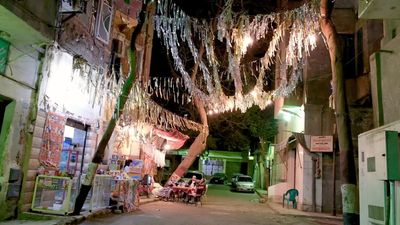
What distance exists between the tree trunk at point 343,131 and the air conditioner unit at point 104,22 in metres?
8.68

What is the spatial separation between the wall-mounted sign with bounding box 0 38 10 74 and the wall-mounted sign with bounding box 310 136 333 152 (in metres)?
14.8

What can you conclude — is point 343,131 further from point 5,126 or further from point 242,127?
point 242,127

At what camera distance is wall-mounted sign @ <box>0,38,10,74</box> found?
29.2 ft

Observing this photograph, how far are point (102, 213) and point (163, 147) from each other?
38.0 feet

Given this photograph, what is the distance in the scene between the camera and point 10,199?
9.55m

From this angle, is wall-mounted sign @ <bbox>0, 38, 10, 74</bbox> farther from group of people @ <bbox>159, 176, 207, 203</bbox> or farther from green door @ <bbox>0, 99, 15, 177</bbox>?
group of people @ <bbox>159, 176, 207, 203</bbox>

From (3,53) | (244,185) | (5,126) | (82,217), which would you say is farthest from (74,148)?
(244,185)

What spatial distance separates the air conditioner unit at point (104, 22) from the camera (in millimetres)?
14289

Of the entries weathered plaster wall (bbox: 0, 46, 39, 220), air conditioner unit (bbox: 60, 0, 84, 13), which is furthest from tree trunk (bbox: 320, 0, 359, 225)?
weathered plaster wall (bbox: 0, 46, 39, 220)

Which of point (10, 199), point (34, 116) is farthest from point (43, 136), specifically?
point (10, 199)

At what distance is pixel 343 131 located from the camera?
8.90 m

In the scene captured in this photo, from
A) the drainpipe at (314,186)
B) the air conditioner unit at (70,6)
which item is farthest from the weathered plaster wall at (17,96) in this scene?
the drainpipe at (314,186)

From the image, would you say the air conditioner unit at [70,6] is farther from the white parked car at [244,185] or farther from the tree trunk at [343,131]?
the white parked car at [244,185]

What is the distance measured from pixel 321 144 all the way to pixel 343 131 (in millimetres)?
9960
